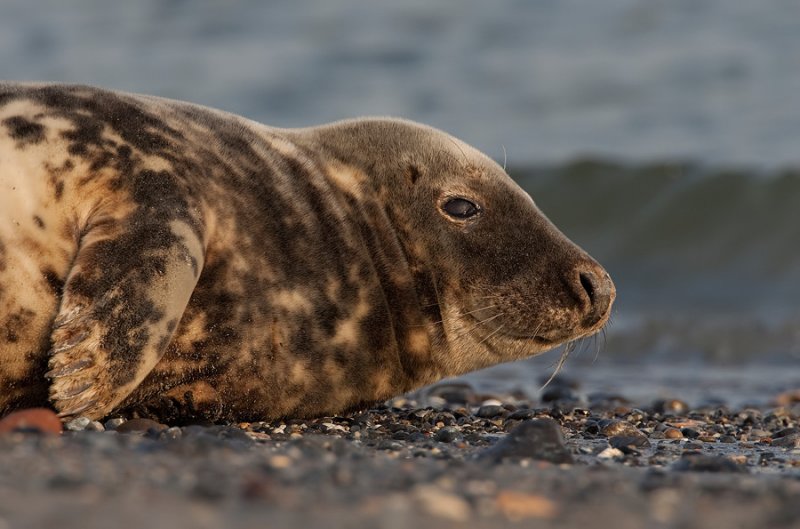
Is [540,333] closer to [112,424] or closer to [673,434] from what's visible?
[673,434]

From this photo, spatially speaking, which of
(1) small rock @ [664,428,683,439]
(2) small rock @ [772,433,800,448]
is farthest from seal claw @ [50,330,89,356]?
(2) small rock @ [772,433,800,448]

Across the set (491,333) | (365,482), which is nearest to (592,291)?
(491,333)

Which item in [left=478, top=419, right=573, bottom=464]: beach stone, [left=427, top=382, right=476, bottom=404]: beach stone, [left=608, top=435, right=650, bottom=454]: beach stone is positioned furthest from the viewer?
[left=427, top=382, right=476, bottom=404]: beach stone

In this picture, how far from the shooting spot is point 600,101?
18391mm

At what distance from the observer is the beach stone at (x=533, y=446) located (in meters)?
3.63

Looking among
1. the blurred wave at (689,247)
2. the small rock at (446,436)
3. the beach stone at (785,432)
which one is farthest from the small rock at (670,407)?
the blurred wave at (689,247)

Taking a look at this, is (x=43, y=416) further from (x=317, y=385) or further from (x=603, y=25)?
(x=603, y=25)

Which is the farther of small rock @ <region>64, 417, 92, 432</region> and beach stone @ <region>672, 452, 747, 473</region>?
small rock @ <region>64, 417, 92, 432</region>

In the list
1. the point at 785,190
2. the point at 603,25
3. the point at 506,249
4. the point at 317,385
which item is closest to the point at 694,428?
the point at 506,249

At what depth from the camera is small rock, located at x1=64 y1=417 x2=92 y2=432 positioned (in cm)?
384

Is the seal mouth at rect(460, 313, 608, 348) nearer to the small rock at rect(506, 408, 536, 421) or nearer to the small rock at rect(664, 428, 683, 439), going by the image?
the small rock at rect(506, 408, 536, 421)

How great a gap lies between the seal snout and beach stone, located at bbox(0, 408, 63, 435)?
209cm

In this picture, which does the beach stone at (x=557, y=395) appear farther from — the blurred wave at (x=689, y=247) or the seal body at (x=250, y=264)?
the blurred wave at (x=689, y=247)

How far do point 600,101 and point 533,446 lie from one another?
15204 mm
